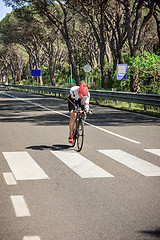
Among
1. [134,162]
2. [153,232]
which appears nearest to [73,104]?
[134,162]

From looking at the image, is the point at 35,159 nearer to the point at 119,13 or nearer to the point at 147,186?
the point at 147,186

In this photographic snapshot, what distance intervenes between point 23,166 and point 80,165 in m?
1.07

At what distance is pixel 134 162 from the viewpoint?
7824 millimetres

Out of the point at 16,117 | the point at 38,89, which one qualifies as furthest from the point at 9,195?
the point at 38,89

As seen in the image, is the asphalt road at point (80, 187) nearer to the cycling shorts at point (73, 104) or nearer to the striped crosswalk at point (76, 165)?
the striped crosswalk at point (76, 165)

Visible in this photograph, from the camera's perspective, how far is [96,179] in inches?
258

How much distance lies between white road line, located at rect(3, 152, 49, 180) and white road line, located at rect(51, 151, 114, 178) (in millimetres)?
618

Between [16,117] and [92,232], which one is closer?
[92,232]

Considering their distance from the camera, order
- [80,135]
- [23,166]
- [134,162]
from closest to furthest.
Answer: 1. [23,166]
2. [134,162]
3. [80,135]

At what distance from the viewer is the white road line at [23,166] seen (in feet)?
22.1

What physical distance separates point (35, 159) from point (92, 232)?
13.2 feet

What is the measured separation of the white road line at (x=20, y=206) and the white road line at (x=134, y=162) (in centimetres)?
239

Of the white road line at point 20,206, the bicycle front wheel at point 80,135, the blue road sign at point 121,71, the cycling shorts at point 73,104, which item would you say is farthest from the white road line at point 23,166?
the blue road sign at point 121,71

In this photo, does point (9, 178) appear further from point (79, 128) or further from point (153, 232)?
point (153, 232)
